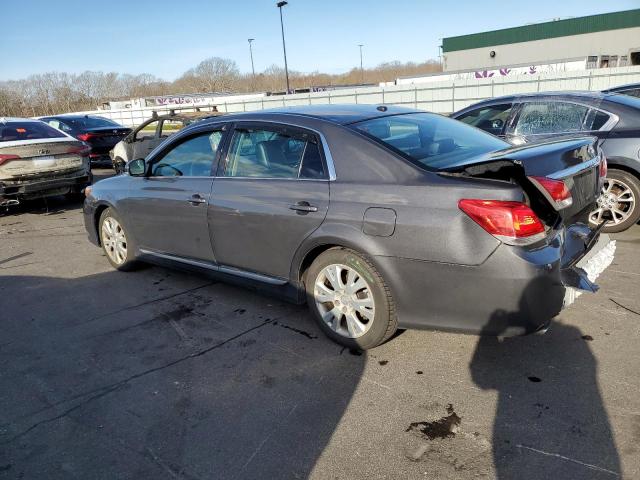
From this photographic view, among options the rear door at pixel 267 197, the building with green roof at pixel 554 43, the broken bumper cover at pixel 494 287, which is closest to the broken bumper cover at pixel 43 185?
the rear door at pixel 267 197

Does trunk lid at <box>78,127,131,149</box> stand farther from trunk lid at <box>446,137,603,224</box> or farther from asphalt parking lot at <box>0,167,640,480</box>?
trunk lid at <box>446,137,603,224</box>

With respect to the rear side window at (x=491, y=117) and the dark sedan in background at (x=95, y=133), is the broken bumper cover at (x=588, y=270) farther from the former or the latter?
the dark sedan in background at (x=95, y=133)

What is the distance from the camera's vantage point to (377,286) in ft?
10.8

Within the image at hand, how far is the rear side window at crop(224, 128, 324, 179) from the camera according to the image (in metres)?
3.68

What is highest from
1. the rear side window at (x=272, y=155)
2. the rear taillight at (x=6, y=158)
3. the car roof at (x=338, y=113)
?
the car roof at (x=338, y=113)

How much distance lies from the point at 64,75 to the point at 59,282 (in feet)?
340

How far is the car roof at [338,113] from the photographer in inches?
148

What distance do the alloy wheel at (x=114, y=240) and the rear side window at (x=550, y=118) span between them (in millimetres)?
4889

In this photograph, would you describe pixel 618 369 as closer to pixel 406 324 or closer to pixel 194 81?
pixel 406 324

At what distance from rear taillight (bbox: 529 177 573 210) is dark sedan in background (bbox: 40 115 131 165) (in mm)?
12758

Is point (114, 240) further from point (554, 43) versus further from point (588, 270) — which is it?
point (554, 43)

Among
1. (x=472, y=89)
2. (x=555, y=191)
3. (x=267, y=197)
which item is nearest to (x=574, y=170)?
(x=555, y=191)

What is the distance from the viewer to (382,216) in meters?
3.20

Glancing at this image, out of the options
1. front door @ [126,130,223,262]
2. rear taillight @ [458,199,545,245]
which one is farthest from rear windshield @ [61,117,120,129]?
rear taillight @ [458,199,545,245]
